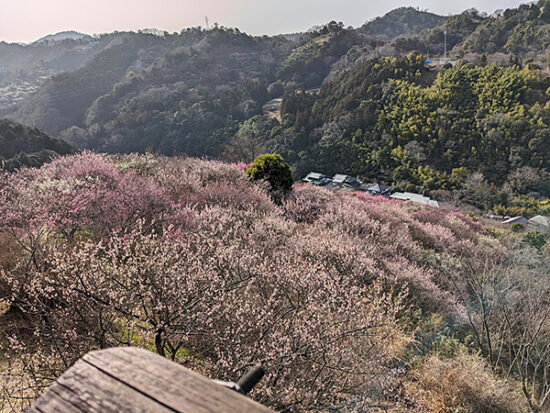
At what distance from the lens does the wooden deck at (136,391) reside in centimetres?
59

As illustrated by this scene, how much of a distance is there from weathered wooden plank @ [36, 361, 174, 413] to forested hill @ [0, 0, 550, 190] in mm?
28813

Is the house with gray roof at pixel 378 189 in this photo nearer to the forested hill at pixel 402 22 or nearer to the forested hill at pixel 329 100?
the forested hill at pixel 329 100

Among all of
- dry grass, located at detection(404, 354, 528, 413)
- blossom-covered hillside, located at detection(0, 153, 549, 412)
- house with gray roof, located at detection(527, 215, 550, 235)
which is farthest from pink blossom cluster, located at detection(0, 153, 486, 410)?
house with gray roof, located at detection(527, 215, 550, 235)

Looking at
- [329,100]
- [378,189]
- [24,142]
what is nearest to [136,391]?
[24,142]

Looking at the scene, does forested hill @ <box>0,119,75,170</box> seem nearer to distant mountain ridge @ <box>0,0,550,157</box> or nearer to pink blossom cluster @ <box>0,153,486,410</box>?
pink blossom cluster @ <box>0,153,486,410</box>

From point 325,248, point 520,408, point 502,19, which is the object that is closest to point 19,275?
point 325,248

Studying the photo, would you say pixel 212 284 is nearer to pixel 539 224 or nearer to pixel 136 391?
pixel 136 391

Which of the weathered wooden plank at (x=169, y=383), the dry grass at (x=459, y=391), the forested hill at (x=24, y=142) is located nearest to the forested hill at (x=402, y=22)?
the forested hill at (x=24, y=142)

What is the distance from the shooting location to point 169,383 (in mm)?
636

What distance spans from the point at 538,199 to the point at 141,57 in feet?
326

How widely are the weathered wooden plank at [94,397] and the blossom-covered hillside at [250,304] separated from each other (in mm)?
2381

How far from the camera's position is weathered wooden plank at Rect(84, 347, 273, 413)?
23.0 inches

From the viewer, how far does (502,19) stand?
61.2 meters

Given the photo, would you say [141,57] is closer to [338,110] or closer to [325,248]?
[338,110]
